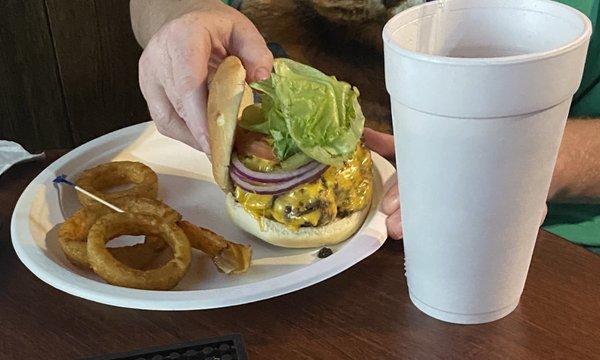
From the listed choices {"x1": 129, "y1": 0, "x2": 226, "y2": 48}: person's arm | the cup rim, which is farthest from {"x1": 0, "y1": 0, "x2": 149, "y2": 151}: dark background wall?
the cup rim

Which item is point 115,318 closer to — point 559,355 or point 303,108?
point 303,108

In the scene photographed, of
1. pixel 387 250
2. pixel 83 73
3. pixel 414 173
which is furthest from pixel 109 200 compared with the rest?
pixel 83 73

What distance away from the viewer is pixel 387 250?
43.2 inches

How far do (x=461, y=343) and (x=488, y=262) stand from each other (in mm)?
116

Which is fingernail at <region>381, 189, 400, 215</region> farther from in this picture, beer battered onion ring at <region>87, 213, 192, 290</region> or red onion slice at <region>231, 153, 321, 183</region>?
beer battered onion ring at <region>87, 213, 192, 290</region>

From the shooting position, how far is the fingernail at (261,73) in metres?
1.25

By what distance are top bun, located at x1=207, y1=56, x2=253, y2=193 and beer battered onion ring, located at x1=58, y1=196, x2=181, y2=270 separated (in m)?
A: 0.10

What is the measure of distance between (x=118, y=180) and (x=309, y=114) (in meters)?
0.40

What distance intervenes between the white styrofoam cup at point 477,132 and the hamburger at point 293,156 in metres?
0.24

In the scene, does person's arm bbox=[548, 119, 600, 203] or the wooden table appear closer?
the wooden table

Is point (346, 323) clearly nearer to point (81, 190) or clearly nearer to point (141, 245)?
point (141, 245)

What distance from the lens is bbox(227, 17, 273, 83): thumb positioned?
1.27 meters

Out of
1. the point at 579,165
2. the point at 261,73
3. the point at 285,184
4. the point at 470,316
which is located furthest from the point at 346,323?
the point at 579,165

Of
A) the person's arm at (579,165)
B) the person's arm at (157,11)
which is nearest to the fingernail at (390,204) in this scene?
the person's arm at (579,165)
